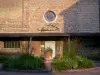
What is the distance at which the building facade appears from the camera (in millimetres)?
35875

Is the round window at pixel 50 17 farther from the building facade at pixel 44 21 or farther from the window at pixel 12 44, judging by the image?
the window at pixel 12 44

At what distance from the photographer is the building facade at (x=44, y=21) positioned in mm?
35875

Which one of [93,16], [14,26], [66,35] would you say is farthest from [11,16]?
[93,16]

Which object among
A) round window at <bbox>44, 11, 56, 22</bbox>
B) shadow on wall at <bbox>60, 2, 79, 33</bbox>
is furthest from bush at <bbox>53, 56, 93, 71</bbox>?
round window at <bbox>44, 11, 56, 22</bbox>

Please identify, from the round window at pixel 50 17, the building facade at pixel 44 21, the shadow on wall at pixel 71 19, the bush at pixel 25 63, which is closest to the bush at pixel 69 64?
the bush at pixel 25 63

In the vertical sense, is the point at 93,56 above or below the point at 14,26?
below

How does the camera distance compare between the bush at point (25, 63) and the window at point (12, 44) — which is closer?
the bush at point (25, 63)

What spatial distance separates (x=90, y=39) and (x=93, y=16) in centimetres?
259

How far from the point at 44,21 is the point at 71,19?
2990 mm

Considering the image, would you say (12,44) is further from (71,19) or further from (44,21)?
(71,19)

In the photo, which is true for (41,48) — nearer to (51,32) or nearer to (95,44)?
(51,32)

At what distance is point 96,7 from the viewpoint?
3597 centimetres

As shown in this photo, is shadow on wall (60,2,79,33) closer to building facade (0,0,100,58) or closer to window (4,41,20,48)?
building facade (0,0,100,58)

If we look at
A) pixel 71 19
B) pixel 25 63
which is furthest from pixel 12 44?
pixel 25 63
